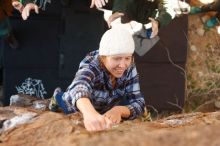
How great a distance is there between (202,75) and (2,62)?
1090 mm

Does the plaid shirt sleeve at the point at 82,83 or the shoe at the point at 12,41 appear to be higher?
the shoe at the point at 12,41

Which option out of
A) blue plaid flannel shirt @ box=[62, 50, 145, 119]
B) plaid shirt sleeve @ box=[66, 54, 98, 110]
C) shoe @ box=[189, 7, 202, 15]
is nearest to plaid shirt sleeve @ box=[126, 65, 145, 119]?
blue plaid flannel shirt @ box=[62, 50, 145, 119]

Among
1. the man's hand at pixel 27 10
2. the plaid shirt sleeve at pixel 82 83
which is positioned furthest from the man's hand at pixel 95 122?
the man's hand at pixel 27 10

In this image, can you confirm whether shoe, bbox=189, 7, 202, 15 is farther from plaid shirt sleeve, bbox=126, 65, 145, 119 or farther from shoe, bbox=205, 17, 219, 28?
plaid shirt sleeve, bbox=126, 65, 145, 119

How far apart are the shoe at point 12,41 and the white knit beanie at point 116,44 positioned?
1160mm

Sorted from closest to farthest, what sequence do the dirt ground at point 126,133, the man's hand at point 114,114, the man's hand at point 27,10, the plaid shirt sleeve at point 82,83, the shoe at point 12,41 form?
the dirt ground at point 126,133
the man's hand at point 114,114
the plaid shirt sleeve at point 82,83
the man's hand at point 27,10
the shoe at point 12,41

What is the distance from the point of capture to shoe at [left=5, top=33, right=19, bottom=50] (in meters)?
2.21

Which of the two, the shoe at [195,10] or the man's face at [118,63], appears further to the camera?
the shoe at [195,10]

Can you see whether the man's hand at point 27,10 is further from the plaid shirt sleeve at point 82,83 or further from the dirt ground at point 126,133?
the dirt ground at point 126,133

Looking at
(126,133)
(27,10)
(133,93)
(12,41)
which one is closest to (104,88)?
(133,93)

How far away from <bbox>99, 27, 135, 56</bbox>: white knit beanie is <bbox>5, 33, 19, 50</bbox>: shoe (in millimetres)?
1160

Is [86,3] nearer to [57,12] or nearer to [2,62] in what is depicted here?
[57,12]

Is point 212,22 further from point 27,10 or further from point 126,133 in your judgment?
point 126,133

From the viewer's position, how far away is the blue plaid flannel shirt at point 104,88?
3.61 ft
